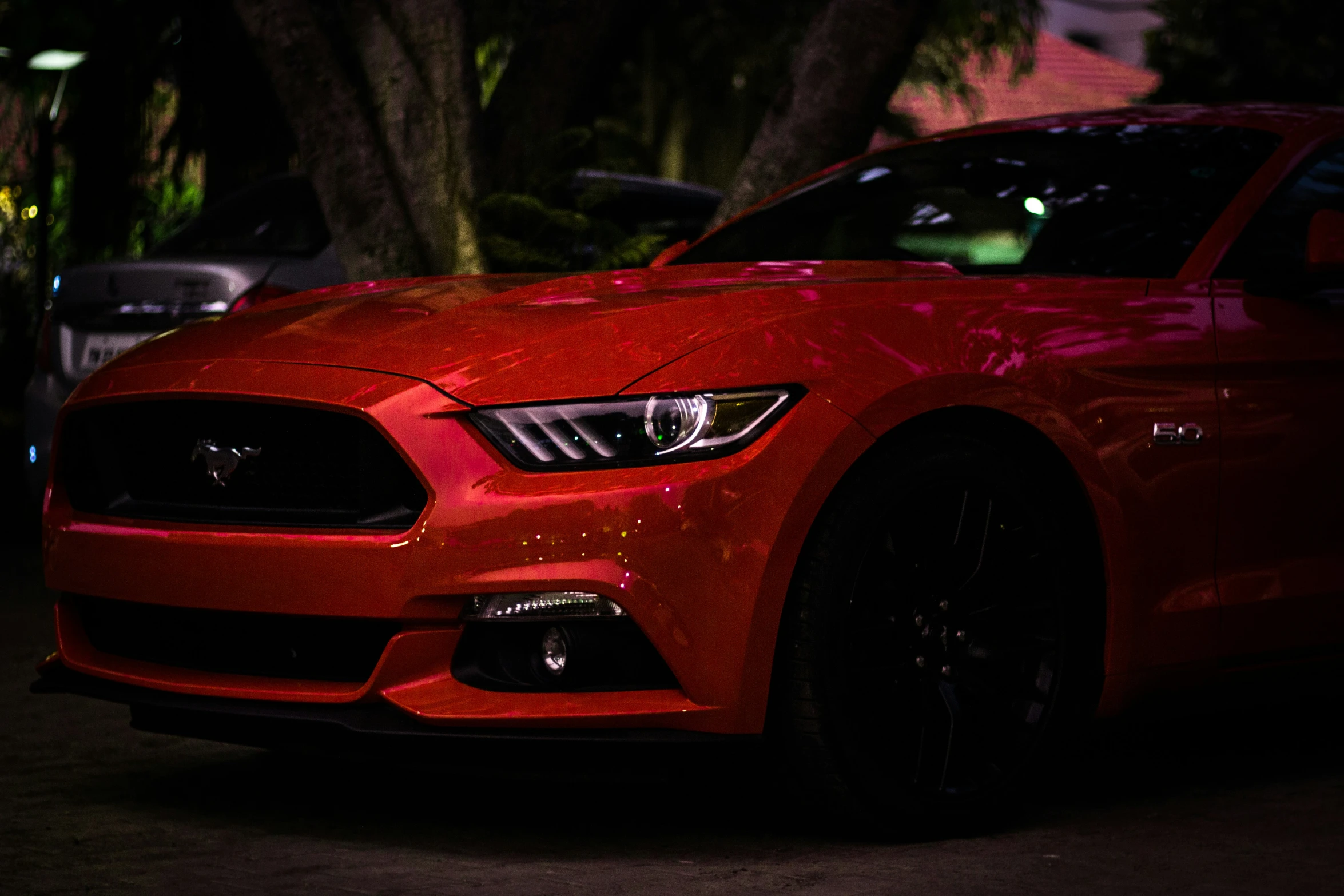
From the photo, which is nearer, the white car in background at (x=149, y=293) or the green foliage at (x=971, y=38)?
the white car in background at (x=149, y=293)

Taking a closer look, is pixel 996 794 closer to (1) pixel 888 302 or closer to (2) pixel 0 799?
(1) pixel 888 302

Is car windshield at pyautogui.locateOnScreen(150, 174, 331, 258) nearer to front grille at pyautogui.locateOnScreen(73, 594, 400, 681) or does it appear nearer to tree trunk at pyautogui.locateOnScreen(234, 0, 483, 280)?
tree trunk at pyautogui.locateOnScreen(234, 0, 483, 280)

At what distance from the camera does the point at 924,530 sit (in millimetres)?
4180

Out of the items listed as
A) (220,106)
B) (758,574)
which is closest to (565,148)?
(758,574)

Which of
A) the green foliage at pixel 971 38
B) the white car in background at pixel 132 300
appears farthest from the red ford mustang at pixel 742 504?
the green foliage at pixel 971 38

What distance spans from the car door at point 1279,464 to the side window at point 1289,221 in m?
0.02

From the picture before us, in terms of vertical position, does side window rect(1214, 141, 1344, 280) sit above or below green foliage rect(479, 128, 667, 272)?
above

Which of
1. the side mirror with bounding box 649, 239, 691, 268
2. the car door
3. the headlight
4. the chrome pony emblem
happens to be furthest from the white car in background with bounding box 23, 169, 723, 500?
the headlight

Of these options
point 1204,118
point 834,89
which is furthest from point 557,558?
point 834,89

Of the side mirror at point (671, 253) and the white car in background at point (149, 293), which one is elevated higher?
the side mirror at point (671, 253)

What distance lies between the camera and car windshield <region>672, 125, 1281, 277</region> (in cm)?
502

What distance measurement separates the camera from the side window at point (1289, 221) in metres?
4.87

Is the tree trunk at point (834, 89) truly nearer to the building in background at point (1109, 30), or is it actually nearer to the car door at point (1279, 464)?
the car door at point (1279, 464)

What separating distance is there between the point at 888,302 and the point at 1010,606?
0.70 m
